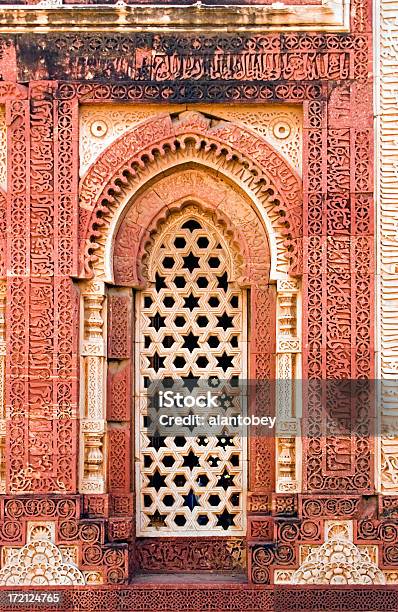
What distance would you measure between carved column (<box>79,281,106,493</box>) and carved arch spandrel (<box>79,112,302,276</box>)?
27 cm

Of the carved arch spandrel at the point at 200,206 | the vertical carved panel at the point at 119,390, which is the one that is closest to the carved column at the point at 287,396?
the carved arch spandrel at the point at 200,206

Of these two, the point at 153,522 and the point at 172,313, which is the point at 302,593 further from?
the point at 172,313

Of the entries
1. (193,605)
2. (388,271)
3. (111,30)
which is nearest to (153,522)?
(193,605)

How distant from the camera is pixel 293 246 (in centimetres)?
827

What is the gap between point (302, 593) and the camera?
802cm

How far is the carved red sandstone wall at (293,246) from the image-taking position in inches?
319

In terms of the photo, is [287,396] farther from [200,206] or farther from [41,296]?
[41,296]

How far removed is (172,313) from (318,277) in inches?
50.7

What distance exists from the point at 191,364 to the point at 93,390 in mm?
858

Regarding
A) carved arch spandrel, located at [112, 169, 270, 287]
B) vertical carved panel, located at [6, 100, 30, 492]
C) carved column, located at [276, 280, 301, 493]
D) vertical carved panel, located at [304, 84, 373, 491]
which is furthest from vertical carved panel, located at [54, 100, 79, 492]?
vertical carved panel, located at [304, 84, 373, 491]

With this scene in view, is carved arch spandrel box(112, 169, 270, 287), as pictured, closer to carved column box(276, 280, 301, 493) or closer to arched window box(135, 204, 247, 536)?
arched window box(135, 204, 247, 536)

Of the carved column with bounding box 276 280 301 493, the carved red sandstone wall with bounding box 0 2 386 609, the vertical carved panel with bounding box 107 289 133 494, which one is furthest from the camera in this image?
the vertical carved panel with bounding box 107 289 133 494

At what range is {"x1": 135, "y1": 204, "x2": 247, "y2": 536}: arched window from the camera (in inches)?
334

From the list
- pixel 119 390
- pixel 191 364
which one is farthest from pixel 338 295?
pixel 119 390
